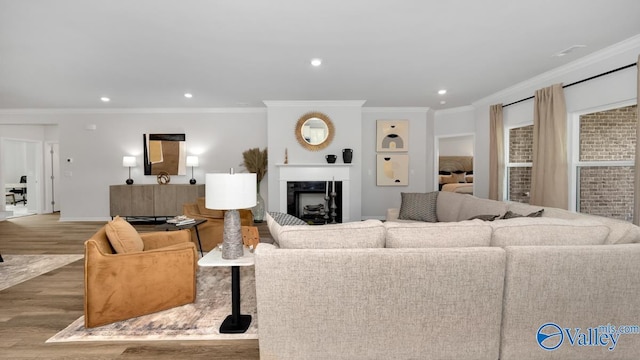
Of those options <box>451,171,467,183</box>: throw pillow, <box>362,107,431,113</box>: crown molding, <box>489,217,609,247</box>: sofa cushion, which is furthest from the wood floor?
<box>451,171,467,183</box>: throw pillow

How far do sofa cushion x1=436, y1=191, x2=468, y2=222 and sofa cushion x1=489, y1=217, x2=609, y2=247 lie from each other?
2.10 m

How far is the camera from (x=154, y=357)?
1916 mm

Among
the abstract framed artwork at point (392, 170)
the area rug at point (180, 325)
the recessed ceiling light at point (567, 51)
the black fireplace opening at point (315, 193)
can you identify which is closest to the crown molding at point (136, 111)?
the black fireplace opening at point (315, 193)

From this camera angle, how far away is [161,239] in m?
2.95

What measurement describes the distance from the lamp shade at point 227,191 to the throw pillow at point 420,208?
2897mm

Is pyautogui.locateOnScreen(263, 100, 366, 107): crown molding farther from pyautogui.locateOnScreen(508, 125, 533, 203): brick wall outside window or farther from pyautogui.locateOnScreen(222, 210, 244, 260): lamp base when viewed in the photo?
pyautogui.locateOnScreen(222, 210, 244, 260): lamp base

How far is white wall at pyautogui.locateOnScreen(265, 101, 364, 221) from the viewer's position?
19.3 feet

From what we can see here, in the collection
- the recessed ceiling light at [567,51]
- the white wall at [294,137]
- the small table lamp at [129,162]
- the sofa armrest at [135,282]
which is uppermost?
the recessed ceiling light at [567,51]

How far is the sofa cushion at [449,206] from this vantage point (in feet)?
12.9

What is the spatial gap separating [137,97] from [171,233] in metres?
3.74

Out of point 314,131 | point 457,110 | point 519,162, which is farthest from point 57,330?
point 457,110

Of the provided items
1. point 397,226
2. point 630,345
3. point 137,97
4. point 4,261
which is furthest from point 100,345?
point 137,97

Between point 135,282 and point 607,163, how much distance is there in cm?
536

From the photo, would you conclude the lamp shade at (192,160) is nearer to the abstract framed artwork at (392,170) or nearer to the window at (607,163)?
the abstract framed artwork at (392,170)
